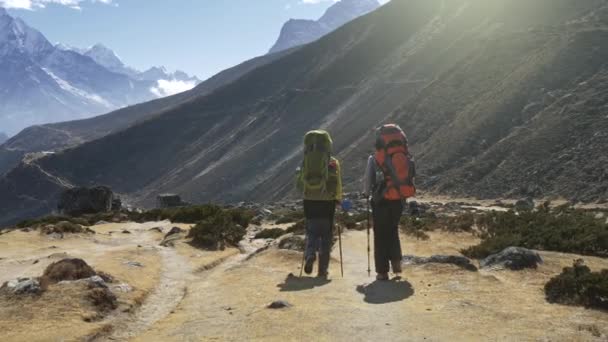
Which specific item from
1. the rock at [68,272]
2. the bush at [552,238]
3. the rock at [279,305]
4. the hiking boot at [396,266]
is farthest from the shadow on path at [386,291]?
the bush at [552,238]

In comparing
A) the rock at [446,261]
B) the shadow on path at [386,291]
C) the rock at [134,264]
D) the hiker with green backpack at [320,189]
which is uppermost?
the hiker with green backpack at [320,189]

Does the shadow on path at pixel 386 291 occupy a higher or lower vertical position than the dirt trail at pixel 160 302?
higher

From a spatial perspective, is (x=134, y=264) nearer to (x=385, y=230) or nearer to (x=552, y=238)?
(x=385, y=230)

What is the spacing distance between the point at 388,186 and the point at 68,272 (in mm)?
6113

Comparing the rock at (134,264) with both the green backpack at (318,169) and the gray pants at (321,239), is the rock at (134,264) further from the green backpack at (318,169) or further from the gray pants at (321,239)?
the green backpack at (318,169)

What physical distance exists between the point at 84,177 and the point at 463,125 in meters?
130

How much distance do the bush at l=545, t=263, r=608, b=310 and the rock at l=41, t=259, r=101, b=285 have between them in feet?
26.9

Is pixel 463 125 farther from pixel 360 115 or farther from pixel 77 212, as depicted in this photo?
pixel 77 212

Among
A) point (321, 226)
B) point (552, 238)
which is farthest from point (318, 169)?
point (552, 238)

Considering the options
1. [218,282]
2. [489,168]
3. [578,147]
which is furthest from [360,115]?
[218,282]

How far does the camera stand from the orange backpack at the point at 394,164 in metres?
10.3

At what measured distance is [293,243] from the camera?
1539cm

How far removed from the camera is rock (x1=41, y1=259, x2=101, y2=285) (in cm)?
1001

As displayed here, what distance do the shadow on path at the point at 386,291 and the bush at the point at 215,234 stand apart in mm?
8936
